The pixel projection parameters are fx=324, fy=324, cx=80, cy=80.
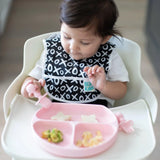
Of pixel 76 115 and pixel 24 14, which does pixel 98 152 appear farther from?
pixel 24 14

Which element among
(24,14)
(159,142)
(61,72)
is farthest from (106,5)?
(24,14)

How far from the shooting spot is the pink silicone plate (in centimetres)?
79

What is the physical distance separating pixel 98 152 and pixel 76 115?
0.18 metres

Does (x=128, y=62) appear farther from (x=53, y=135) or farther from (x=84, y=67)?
(x=53, y=135)

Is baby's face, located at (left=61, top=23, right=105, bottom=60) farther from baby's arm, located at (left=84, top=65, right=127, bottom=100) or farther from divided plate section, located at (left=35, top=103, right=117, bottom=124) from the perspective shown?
divided plate section, located at (left=35, top=103, right=117, bottom=124)

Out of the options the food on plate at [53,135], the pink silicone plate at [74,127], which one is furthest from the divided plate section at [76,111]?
the food on plate at [53,135]

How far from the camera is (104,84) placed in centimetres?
101

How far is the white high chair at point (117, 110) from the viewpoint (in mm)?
808

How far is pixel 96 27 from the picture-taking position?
943 millimetres

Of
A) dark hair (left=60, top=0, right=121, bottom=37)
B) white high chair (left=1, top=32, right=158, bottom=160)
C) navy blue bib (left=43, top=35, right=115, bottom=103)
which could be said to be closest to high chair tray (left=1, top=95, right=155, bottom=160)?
white high chair (left=1, top=32, right=158, bottom=160)

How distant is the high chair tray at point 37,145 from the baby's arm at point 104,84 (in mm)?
68

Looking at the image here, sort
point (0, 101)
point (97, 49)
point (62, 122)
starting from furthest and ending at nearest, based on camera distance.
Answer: point (0, 101) → point (97, 49) → point (62, 122)

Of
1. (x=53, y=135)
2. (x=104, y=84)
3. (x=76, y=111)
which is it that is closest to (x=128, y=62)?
(x=104, y=84)

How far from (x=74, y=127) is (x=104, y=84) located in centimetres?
21
